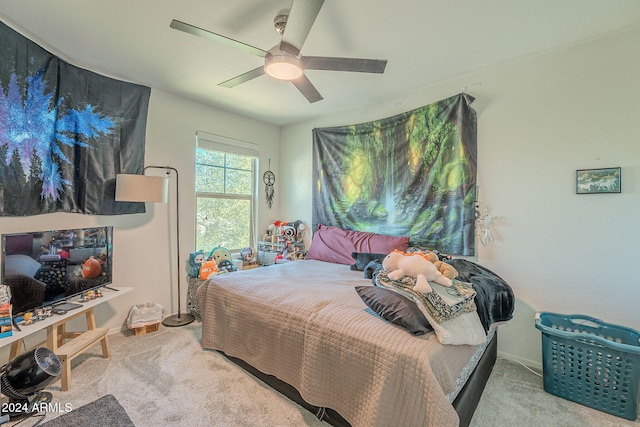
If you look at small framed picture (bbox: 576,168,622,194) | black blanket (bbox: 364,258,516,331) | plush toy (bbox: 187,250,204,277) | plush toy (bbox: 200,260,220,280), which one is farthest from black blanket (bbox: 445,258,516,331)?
plush toy (bbox: 187,250,204,277)

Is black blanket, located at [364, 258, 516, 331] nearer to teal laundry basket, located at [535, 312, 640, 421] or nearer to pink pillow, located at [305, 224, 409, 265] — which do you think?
teal laundry basket, located at [535, 312, 640, 421]

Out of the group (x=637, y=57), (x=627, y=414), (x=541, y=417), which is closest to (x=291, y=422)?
(x=541, y=417)

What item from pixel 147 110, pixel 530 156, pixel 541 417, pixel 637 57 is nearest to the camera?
pixel 541 417

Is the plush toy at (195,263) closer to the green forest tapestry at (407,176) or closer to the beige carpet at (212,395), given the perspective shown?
the beige carpet at (212,395)

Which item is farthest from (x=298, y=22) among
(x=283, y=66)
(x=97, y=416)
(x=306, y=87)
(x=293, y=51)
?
(x=97, y=416)

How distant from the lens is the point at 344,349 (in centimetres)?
143

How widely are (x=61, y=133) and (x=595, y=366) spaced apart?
4.15 metres

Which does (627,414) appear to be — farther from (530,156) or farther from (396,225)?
(396,225)

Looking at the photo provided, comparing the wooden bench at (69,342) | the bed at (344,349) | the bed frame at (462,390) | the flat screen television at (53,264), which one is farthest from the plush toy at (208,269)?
the bed frame at (462,390)

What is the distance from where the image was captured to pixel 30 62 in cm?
204

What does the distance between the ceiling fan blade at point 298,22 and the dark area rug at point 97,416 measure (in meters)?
2.28

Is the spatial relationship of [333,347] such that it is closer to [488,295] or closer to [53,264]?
[488,295]

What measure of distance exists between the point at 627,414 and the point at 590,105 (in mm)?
2014

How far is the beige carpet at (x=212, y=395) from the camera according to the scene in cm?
165
